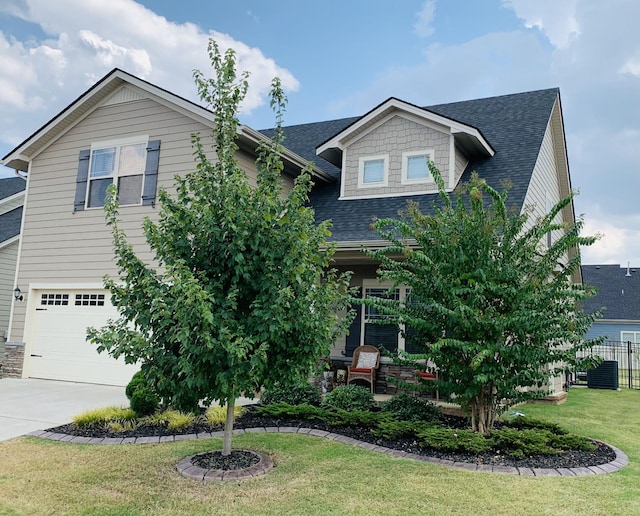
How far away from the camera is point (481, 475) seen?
4824mm

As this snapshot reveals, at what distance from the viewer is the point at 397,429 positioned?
20.2 feet

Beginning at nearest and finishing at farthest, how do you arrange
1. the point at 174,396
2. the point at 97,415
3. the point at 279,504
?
1. the point at 279,504
2. the point at 174,396
3. the point at 97,415

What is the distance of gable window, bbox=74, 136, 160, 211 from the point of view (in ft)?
35.1

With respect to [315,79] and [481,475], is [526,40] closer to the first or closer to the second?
[315,79]

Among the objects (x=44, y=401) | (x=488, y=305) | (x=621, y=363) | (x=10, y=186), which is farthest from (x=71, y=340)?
(x=621, y=363)

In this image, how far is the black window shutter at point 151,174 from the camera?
10609 millimetres

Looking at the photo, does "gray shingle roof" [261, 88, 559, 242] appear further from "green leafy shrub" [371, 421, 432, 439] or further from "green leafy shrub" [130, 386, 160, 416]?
"green leafy shrub" [130, 386, 160, 416]

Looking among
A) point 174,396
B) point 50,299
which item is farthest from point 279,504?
point 50,299

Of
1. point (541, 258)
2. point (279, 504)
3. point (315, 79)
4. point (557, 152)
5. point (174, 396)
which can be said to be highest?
point (315, 79)

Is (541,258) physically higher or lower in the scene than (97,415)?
higher

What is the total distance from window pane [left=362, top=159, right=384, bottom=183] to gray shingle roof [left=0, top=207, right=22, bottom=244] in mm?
10545

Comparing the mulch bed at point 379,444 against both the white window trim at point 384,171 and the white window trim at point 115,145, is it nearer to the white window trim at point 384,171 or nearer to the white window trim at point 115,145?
the white window trim at point 384,171

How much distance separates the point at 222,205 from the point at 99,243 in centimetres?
723

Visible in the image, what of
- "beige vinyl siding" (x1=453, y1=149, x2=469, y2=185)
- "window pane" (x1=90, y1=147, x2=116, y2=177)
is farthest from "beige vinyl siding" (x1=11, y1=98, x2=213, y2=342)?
"beige vinyl siding" (x1=453, y1=149, x2=469, y2=185)
